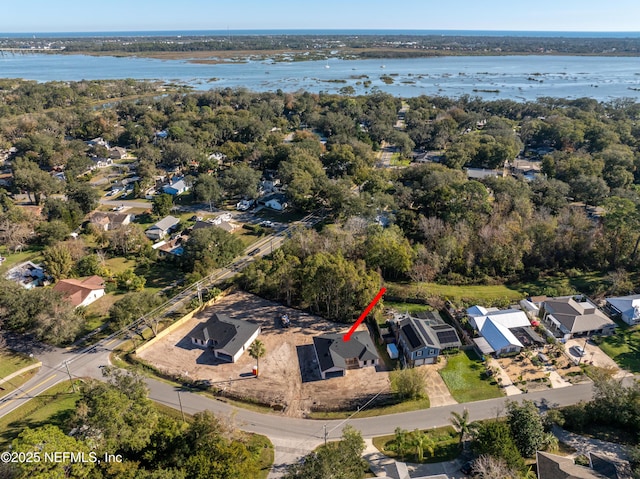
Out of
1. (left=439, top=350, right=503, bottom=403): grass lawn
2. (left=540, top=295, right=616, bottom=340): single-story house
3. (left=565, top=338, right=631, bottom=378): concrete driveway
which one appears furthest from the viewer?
(left=540, top=295, right=616, bottom=340): single-story house

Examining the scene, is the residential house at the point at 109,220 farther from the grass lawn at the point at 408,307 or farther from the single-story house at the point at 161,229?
the grass lawn at the point at 408,307

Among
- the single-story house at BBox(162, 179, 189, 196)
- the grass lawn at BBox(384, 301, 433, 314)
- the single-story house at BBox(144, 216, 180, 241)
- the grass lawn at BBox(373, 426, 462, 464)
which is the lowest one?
the grass lawn at BBox(373, 426, 462, 464)

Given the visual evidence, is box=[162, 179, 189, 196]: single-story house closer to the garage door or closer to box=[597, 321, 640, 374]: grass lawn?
the garage door

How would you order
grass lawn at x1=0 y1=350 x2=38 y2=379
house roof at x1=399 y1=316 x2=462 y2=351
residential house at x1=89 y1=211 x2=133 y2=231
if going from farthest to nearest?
residential house at x1=89 y1=211 x2=133 y2=231 < house roof at x1=399 y1=316 x2=462 y2=351 < grass lawn at x1=0 y1=350 x2=38 y2=379

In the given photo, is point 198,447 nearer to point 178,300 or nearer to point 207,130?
point 178,300

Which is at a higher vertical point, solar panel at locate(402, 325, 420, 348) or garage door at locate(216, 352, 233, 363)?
solar panel at locate(402, 325, 420, 348)

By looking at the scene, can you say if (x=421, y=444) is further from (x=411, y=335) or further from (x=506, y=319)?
(x=506, y=319)

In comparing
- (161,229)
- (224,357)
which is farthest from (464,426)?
(161,229)

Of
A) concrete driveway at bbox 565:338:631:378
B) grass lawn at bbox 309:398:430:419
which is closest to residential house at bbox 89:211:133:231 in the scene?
grass lawn at bbox 309:398:430:419
